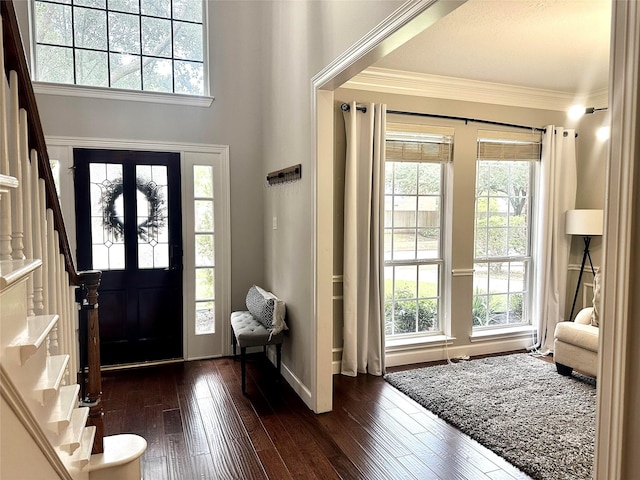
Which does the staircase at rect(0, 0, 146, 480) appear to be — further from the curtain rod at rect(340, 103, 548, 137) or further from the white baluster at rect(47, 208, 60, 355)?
the curtain rod at rect(340, 103, 548, 137)

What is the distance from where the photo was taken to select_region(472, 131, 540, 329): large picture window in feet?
15.1

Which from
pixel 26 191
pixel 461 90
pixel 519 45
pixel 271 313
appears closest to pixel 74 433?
pixel 26 191

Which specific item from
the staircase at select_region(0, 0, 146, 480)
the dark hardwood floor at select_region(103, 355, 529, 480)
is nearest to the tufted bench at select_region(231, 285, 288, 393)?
the dark hardwood floor at select_region(103, 355, 529, 480)

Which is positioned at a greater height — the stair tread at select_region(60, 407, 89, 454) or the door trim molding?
the door trim molding

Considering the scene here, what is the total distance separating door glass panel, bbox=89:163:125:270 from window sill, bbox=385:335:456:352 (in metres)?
2.69

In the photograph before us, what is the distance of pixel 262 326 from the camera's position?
3721 millimetres

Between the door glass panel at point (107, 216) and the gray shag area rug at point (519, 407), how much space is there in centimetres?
278

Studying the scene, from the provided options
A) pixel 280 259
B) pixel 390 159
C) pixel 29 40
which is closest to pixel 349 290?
pixel 280 259

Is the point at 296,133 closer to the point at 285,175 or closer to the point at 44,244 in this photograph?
the point at 285,175

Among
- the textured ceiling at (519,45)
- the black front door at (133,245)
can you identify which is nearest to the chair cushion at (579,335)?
the textured ceiling at (519,45)

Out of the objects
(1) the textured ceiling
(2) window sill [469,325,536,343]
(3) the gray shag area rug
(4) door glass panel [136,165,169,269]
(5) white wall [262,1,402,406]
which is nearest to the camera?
(3) the gray shag area rug

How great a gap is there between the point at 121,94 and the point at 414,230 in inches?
121

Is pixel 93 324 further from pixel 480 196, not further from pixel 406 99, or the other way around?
pixel 480 196

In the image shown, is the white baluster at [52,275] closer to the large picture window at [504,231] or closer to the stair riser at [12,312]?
the stair riser at [12,312]
